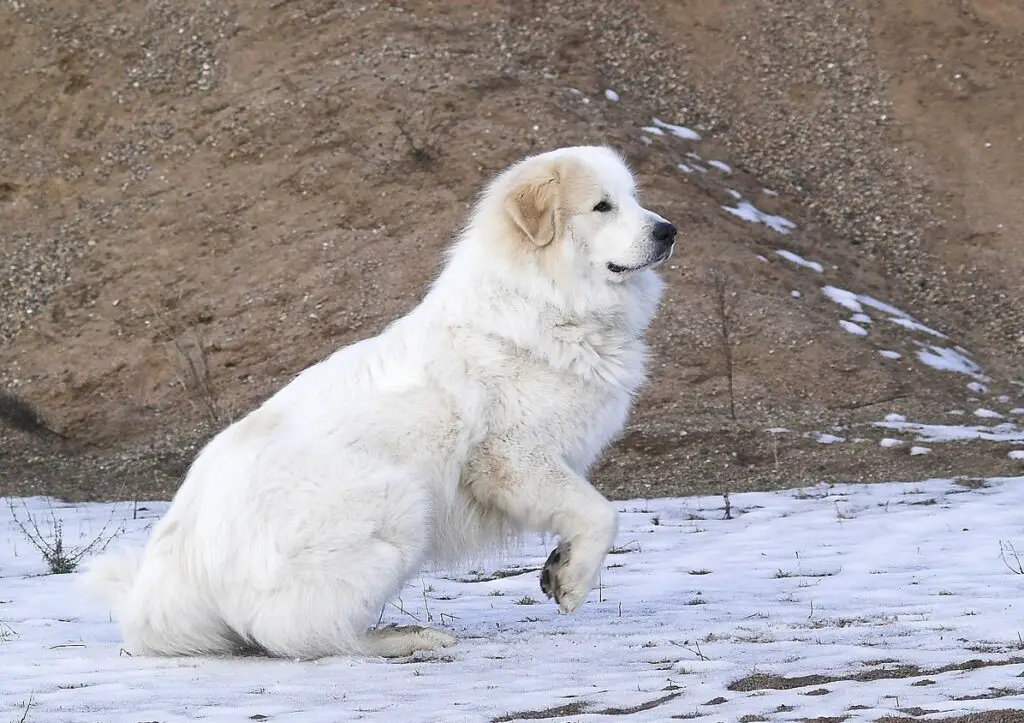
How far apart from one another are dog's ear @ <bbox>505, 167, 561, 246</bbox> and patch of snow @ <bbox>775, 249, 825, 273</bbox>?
11.3 metres

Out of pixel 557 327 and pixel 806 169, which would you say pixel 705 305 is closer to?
pixel 806 169

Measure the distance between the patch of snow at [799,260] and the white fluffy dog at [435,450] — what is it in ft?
35.8

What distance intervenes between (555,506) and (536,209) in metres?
1.40

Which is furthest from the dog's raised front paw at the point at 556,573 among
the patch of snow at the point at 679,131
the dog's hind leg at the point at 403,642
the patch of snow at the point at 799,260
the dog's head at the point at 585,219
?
the patch of snow at the point at 679,131

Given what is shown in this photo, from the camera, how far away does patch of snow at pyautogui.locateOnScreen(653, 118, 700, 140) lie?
19.3 meters

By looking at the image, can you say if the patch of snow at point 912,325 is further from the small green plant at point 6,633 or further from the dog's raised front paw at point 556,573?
the small green plant at point 6,633

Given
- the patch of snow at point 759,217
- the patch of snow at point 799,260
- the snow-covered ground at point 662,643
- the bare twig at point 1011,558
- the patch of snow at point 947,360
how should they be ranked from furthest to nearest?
the patch of snow at point 759,217 < the patch of snow at point 799,260 < the patch of snow at point 947,360 < the bare twig at point 1011,558 < the snow-covered ground at point 662,643

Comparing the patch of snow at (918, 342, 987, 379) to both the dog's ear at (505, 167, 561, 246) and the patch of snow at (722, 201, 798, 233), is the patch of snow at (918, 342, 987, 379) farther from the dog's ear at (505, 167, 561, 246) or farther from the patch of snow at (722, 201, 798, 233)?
the dog's ear at (505, 167, 561, 246)

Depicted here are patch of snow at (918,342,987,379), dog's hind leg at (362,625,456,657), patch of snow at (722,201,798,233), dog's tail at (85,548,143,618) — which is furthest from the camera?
patch of snow at (722,201,798,233)

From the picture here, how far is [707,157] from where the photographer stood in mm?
19125

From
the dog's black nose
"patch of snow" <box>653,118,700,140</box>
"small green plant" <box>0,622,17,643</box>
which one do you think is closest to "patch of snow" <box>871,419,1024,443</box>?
"patch of snow" <box>653,118,700,140</box>

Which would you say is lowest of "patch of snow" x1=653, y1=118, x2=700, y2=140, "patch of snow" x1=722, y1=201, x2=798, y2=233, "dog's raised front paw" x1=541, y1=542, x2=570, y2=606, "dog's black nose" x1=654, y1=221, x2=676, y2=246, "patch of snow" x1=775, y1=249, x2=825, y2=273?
"dog's raised front paw" x1=541, y1=542, x2=570, y2=606

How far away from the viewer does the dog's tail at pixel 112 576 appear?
18.6ft

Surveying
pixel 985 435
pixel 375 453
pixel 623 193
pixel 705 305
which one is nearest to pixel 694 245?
pixel 705 305
